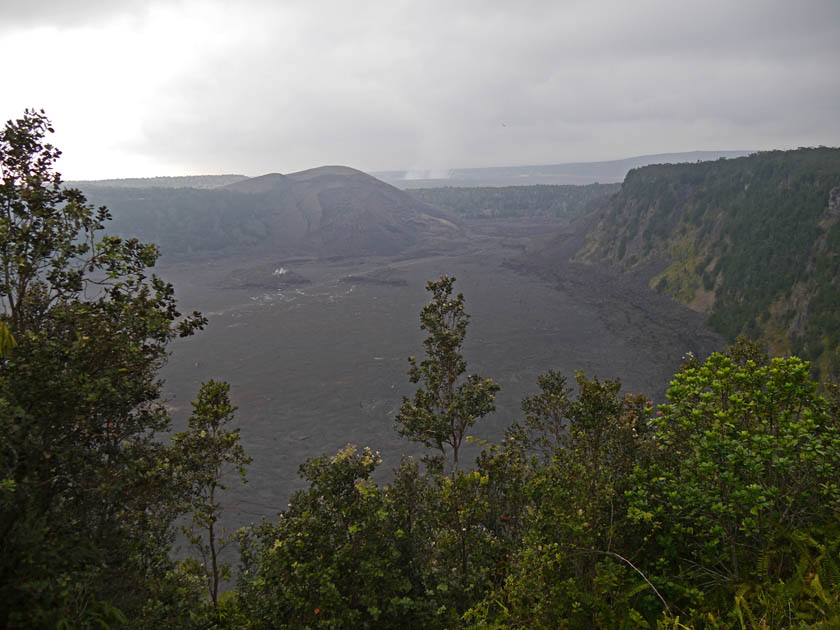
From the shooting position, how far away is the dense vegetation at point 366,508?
22.3ft

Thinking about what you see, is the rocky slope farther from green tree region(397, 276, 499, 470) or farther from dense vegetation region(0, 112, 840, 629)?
dense vegetation region(0, 112, 840, 629)

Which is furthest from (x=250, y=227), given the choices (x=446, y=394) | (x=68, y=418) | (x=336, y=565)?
(x=336, y=565)

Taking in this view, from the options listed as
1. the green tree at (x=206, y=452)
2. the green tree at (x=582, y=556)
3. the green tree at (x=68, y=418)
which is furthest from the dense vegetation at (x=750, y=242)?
the green tree at (x=68, y=418)

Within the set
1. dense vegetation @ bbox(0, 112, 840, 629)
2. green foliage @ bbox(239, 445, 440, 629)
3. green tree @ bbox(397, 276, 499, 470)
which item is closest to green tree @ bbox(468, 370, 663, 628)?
dense vegetation @ bbox(0, 112, 840, 629)

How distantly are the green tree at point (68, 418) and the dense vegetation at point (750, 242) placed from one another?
51672 mm

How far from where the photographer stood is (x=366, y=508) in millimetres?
9289

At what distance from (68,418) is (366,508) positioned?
5.40 m

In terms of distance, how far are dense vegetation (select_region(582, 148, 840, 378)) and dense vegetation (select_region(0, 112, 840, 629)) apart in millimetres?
44031

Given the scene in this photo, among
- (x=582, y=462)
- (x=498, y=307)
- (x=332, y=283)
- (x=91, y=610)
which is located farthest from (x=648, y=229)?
(x=91, y=610)

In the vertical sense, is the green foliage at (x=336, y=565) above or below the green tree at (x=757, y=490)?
below

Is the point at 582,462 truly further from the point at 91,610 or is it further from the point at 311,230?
the point at 311,230

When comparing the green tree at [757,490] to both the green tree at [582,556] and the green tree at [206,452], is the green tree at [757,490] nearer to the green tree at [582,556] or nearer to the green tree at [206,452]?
the green tree at [582,556]

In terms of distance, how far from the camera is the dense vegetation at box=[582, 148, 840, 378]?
53.7 meters

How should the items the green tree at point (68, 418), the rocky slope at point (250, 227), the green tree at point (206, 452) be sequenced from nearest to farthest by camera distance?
the green tree at point (68, 418) → the green tree at point (206, 452) → the rocky slope at point (250, 227)
